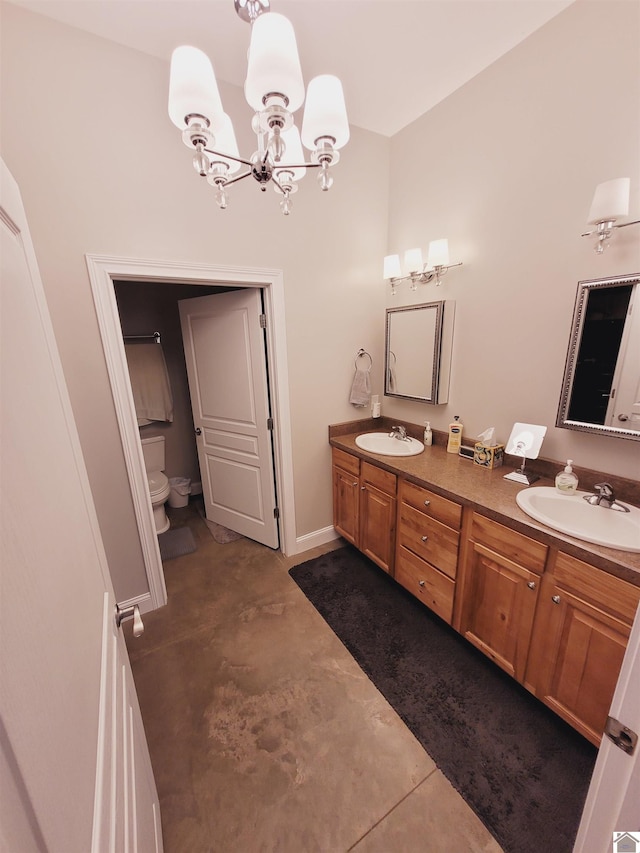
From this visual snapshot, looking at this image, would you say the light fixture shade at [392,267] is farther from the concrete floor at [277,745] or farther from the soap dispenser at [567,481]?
the concrete floor at [277,745]

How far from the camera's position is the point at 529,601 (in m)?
1.36

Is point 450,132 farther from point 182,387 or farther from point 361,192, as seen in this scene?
point 182,387

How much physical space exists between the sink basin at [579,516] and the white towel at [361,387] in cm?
123

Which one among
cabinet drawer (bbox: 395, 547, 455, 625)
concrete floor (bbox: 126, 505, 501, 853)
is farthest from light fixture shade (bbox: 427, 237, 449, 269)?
concrete floor (bbox: 126, 505, 501, 853)

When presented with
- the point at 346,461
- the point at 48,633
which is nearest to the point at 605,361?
the point at 346,461

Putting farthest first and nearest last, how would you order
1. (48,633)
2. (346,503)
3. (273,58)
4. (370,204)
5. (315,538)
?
(315,538) < (346,503) < (370,204) < (273,58) < (48,633)

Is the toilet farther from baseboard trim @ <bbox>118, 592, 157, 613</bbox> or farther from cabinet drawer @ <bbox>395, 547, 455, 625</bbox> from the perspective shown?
cabinet drawer @ <bbox>395, 547, 455, 625</bbox>

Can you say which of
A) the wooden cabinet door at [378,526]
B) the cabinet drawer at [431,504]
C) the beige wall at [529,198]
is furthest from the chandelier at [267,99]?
the wooden cabinet door at [378,526]

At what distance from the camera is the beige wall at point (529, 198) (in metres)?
1.34

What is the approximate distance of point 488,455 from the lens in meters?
1.81

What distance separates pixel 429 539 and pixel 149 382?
270 cm

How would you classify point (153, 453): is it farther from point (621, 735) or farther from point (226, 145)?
point (621, 735)

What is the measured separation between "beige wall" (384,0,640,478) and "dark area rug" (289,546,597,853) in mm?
1125

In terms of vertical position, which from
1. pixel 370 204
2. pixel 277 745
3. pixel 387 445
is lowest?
pixel 277 745
